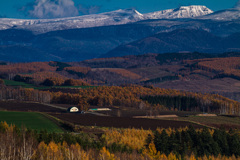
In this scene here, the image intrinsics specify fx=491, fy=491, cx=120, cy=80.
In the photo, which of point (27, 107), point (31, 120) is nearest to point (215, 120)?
point (31, 120)

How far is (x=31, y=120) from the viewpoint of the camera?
4168 inches

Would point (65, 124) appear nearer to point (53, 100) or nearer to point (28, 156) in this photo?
point (28, 156)

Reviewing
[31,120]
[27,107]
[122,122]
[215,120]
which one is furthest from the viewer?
[27,107]

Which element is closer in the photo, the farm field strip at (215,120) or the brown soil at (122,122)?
the brown soil at (122,122)

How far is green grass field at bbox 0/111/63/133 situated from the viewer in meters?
96.2

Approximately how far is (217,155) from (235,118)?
2328 inches

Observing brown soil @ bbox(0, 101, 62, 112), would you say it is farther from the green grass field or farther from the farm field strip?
the farm field strip

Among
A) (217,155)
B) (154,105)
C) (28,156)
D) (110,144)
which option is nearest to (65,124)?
(110,144)

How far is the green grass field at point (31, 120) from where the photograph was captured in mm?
96188

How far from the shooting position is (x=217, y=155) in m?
81.1

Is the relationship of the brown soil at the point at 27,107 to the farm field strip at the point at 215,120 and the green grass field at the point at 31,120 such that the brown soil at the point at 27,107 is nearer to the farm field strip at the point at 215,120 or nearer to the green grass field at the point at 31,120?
the green grass field at the point at 31,120

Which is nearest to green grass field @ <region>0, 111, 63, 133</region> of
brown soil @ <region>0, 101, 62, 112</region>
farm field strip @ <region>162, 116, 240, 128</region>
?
brown soil @ <region>0, 101, 62, 112</region>

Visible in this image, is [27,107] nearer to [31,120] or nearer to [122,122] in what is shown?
[31,120]

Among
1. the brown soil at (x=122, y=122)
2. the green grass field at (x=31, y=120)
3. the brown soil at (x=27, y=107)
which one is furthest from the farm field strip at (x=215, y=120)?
the brown soil at (x=27, y=107)
